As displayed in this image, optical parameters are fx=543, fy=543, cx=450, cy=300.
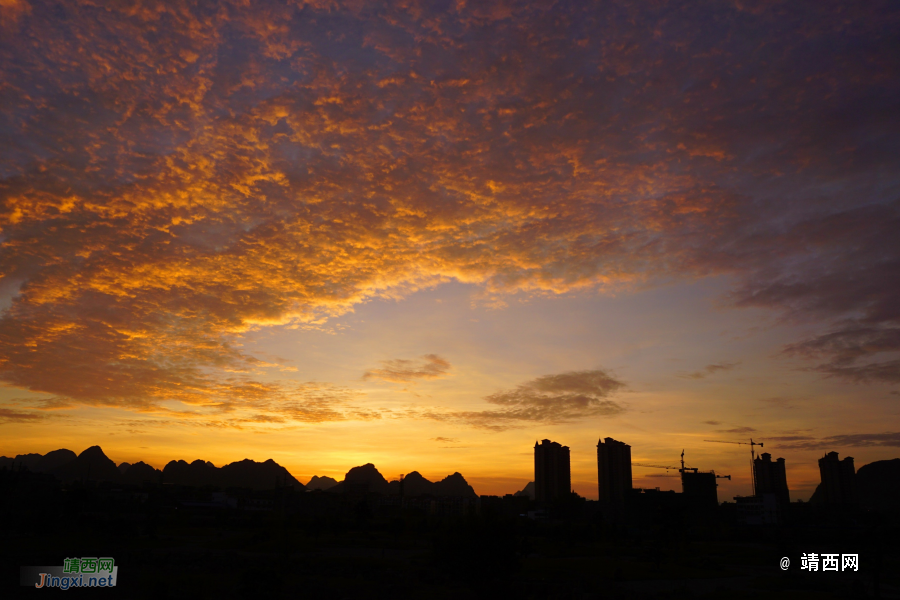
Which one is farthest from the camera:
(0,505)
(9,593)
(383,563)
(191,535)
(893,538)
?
(0,505)

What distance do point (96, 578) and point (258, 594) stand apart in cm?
2071

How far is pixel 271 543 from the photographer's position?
289 ft

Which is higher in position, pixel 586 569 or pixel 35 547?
pixel 35 547

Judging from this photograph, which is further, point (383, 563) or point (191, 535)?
point (191, 535)

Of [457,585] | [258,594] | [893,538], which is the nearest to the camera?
[258,594]

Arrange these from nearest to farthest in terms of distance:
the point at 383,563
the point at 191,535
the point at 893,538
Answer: the point at 893,538
the point at 383,563
the point at 191,535

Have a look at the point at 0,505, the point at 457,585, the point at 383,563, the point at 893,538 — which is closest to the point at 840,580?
the point at 893,538

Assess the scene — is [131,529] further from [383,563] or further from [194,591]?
[194,591]

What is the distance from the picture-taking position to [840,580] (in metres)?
71.5

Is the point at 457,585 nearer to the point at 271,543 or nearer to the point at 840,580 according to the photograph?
the point at 271,543

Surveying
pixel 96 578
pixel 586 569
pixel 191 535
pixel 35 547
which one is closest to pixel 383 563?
pixel 586 569

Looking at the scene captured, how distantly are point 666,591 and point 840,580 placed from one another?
3312 cm

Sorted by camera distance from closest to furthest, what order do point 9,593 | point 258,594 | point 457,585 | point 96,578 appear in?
point 258,594 → point 9,593 → point 96,578 → point 457,585

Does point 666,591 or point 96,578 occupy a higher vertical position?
point 96,578
